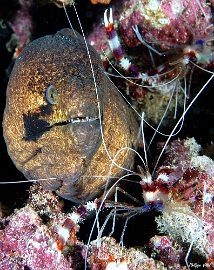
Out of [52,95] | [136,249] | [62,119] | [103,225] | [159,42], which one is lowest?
[136,249]

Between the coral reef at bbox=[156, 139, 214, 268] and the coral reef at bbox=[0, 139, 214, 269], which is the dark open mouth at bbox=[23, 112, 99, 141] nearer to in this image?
the coral reef at bbox=[0, 139, 214, 269]

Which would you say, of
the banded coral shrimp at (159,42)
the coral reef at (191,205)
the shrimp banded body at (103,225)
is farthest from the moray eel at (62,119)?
the coral reef at (191,205)

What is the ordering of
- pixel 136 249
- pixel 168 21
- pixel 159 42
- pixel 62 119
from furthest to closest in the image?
pixel 159 42, pixel 168 21, pixel 136 249, pixel 62 119

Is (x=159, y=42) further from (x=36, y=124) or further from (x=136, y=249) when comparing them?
(x=136, y=249)

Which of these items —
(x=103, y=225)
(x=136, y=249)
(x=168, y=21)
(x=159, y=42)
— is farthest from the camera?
(x=159, y=42)

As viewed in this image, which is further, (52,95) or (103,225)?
(103,225)

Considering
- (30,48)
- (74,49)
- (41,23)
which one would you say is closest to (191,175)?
(74,49)

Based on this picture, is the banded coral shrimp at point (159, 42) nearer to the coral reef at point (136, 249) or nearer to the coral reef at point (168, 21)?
the coral reef at point (168, 21)

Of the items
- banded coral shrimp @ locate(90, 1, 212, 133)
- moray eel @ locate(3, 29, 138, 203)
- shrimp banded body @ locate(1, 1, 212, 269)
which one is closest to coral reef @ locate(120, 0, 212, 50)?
banded coral shrimp @ locate(90, 1, 212, 133)

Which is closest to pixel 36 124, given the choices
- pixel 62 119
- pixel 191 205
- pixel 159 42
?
pixel 62 119

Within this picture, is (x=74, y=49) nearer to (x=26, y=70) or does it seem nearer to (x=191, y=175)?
(x=26, y=70)
